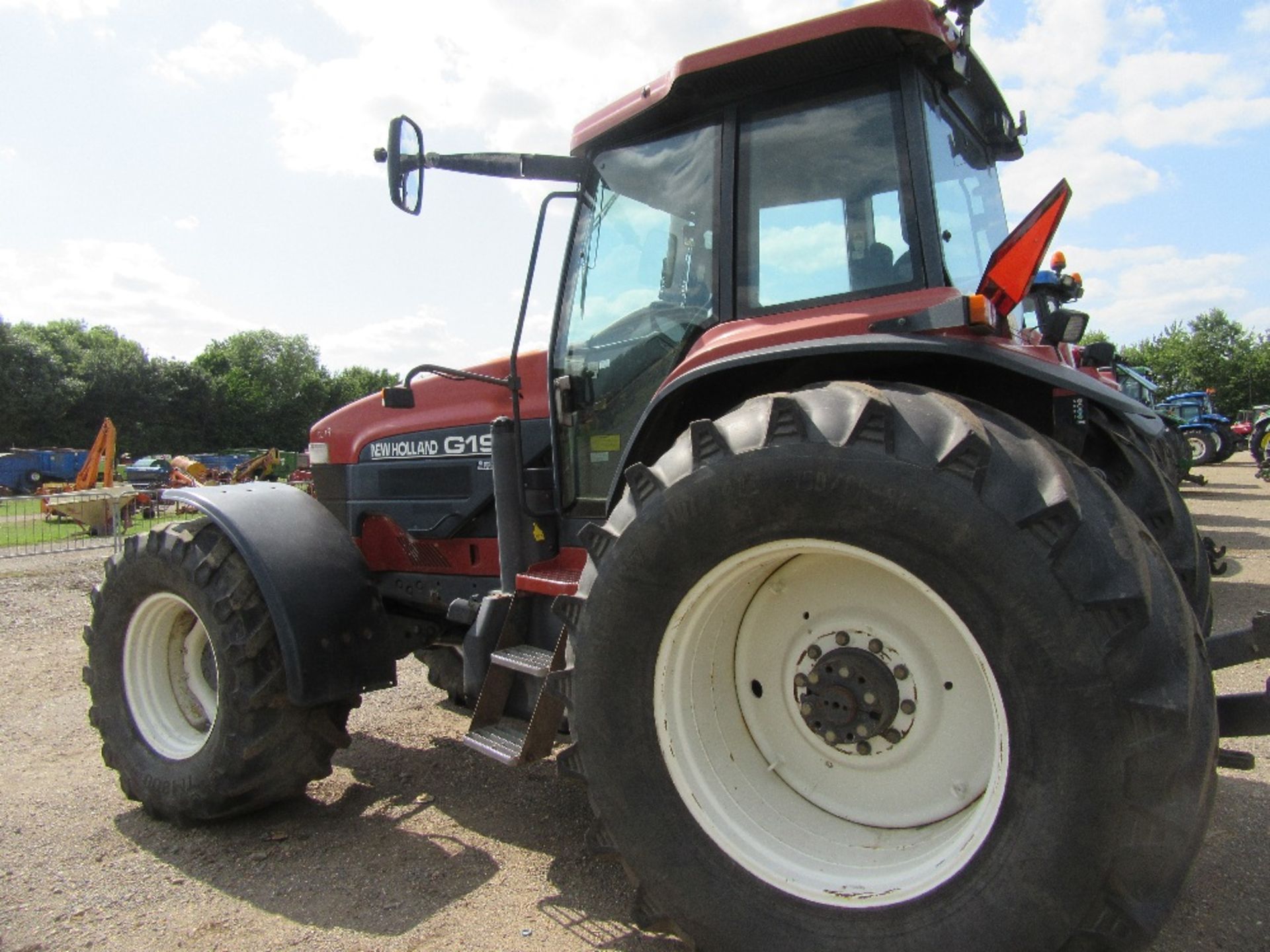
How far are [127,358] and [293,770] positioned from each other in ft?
179

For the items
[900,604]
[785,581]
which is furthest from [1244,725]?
[785,581]

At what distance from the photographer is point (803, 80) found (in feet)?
9.16

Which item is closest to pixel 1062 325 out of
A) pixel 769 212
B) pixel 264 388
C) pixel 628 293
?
pixel 769 212

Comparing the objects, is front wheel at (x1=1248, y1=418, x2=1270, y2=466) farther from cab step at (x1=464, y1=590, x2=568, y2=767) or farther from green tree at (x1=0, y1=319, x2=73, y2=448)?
green tree at (x1=0, y1=319, x2=73, y2=448)

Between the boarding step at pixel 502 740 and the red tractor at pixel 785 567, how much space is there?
0.02 meters

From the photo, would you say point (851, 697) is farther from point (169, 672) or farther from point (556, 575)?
point (169, 672)

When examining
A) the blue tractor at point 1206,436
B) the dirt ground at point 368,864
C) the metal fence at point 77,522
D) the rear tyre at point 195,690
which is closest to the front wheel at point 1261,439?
the blue tractor at point 1206,436

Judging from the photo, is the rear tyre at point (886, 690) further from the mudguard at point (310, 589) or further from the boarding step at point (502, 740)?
the mudguard at point (310, 589)

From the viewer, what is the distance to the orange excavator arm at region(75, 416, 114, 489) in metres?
18.3

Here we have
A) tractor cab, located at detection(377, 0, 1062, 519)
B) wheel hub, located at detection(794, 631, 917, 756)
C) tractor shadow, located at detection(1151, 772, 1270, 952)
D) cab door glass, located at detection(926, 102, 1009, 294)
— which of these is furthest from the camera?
cab door glass, located at detection(926, 102, 1009, 294)

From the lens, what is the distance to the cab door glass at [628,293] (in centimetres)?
306

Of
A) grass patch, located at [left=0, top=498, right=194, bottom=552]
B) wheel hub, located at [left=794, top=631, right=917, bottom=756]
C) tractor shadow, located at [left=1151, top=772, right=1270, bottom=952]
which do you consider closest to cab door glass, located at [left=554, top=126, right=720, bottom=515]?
wheel hub, located at [left=794, top=631, right=917, bottom=756]

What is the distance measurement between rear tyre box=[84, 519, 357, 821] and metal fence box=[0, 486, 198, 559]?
9.67 metres

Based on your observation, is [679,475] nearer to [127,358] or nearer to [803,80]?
[803,80]
